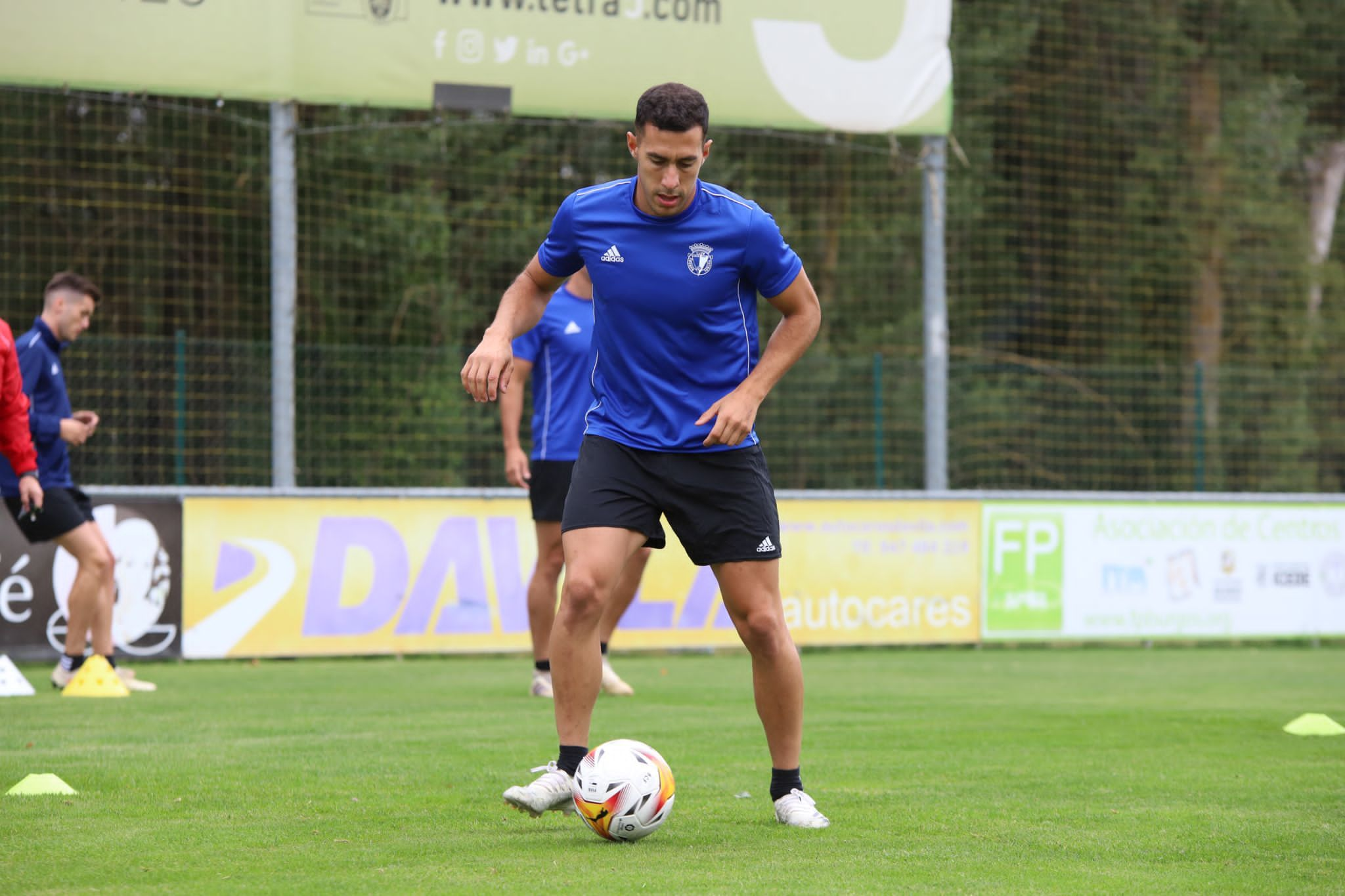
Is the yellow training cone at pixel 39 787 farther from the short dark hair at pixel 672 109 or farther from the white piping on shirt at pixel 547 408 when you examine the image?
the white piping on shirt at pixel 547 408

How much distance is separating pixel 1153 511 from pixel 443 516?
5.80 m

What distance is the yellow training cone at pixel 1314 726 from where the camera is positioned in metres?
7.04

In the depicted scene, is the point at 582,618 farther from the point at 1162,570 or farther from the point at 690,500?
the point at 1162,570

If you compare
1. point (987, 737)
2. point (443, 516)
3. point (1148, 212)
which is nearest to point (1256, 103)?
point (1148, 212)

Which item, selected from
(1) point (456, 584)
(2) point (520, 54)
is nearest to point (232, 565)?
(1) point (456, 584)

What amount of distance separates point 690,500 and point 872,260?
20695mm

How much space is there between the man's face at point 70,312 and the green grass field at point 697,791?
6.34 feet

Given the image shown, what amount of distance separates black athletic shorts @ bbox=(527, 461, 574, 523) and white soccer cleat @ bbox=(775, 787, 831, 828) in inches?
133

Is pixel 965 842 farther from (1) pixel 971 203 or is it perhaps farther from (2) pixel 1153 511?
(1) pixel 971 203

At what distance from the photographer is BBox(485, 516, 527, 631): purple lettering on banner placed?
1172cm

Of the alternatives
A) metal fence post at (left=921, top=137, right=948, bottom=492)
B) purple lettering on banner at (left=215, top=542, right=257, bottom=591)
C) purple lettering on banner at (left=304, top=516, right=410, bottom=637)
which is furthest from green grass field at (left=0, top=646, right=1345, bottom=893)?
metal fence post at (left=921, top=137, right=948, bottom=492)

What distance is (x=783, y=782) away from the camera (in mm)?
4781

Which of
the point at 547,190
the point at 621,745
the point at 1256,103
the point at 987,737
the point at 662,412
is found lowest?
the point at 987,737

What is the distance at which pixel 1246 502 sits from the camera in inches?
533
